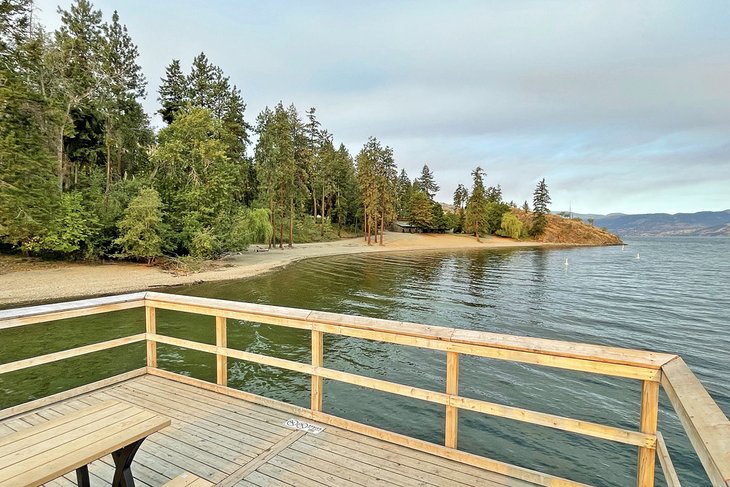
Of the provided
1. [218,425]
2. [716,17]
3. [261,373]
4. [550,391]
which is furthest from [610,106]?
[218,425]

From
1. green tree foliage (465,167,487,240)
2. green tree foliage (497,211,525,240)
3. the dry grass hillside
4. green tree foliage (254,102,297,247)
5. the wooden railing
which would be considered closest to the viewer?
the wooden railing

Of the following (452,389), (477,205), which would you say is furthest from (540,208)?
(452,389)

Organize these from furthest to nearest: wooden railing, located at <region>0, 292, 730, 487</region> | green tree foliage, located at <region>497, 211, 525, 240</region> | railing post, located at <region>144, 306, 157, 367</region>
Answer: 1. green tree foliage, located at <region>497, 211, 525, 240</region>
2. railing post, located at <region>144, 306, 157, 367</region>
3. wooden railing, located at <region>0, 292, 730, 487</region>

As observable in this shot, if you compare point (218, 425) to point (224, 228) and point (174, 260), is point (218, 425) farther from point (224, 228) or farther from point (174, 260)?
point (224, 228)

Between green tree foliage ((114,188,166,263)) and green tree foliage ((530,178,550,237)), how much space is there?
71.4 meters

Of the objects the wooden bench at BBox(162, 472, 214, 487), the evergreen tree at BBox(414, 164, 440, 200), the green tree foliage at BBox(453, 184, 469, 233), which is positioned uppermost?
the evergreen tree at BBox(414, 164, 440, 200)

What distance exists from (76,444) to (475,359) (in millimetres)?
8670

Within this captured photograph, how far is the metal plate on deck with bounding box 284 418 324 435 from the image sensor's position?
11.0ft

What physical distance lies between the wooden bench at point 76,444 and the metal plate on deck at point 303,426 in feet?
4.76

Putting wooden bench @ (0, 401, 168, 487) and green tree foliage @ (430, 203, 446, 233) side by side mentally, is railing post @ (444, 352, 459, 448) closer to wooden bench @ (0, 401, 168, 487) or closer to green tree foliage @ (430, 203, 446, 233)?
wooden bench @ (0, 401, 168, 487)

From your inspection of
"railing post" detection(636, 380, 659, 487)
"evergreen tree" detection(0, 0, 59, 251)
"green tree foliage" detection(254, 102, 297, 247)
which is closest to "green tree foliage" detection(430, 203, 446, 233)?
"green tree foliage" detection(254, 102, 297, 247)

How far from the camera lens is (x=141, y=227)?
791 inches

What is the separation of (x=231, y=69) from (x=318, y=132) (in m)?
20.6

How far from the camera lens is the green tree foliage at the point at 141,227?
2008cm
